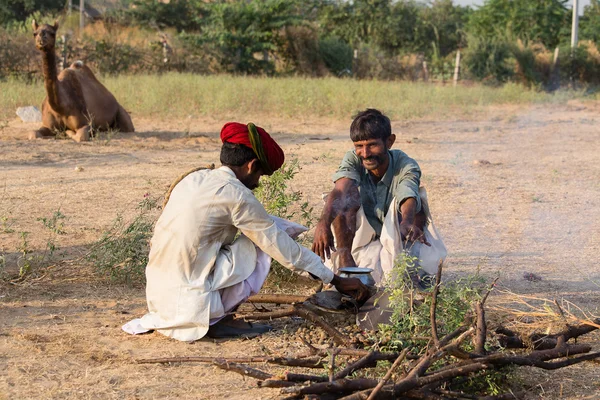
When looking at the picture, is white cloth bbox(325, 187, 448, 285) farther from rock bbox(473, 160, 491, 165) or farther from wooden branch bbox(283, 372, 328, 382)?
rock bbox(473, 160, 491, 165)

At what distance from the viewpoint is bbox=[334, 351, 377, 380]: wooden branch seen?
2.92m

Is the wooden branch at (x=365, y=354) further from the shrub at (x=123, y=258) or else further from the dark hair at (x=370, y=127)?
the shrub at (x=123, y=258)

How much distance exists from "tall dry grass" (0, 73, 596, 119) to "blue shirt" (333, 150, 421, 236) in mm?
8768

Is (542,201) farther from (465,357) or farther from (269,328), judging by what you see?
(465,357)

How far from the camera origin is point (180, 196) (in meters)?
3.84

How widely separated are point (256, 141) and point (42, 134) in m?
7.62

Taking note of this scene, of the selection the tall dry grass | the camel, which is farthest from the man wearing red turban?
the tall dry grass

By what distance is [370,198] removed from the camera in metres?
4.79

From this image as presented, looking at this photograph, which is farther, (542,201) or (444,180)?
(444,180)

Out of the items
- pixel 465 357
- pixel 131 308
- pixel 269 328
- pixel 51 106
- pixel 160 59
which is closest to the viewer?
pixel 465 357

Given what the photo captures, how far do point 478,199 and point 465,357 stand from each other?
454 centimetres

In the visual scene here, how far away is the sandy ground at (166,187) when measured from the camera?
345 centimetres

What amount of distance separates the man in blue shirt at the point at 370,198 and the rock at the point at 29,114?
27.6 ft

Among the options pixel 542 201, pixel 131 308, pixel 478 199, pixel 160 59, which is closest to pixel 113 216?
pixel 131 308
